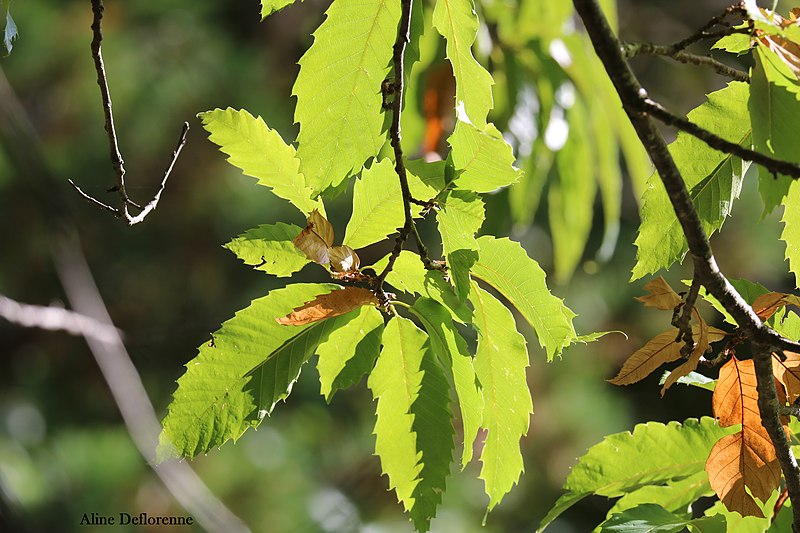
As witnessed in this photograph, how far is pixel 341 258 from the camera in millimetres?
520

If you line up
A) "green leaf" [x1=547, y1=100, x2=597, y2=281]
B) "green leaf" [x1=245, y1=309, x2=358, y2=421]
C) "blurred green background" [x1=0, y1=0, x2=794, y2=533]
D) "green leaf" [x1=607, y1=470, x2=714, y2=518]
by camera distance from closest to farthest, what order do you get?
"green leaf" [x1=245, y1=309, x2=358, y2=421] → "green leaf" [x1=607, y1=470, x2=714, y2=518] → "green leaf" [x1=547, y1=100, x2=597, y2=281] → "blurred green background" [x1=0, y1=0, x2=794, y2=533]

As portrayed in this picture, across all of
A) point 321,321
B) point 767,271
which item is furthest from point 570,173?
point 767,271

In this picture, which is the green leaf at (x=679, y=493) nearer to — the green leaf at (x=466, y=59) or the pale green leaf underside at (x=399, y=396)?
the pale green leaf underside at (x=399, y=396)

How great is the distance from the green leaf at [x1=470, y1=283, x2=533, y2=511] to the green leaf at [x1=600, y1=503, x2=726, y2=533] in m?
0.08

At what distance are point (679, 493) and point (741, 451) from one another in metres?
0.10

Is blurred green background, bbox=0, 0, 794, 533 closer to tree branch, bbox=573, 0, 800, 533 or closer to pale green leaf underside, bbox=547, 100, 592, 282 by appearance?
pale green leaf underside, bbox=547, 100, 592, 282

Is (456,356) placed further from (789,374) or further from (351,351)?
(789,374)

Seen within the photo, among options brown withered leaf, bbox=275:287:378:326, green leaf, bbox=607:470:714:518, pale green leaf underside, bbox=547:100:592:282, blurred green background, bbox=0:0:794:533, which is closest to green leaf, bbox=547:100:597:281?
→ pale green leaf underside, bbox=547:100:592:282

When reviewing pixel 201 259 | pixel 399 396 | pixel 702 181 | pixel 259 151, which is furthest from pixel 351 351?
pixel 201 259

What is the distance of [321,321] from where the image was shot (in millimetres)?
514

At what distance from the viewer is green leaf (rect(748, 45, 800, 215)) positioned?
1.44 ft

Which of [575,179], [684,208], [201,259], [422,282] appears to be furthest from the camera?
[201,259]

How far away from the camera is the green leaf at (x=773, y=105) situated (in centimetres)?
44

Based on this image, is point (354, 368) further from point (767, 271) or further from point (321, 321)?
point (767, 271)
